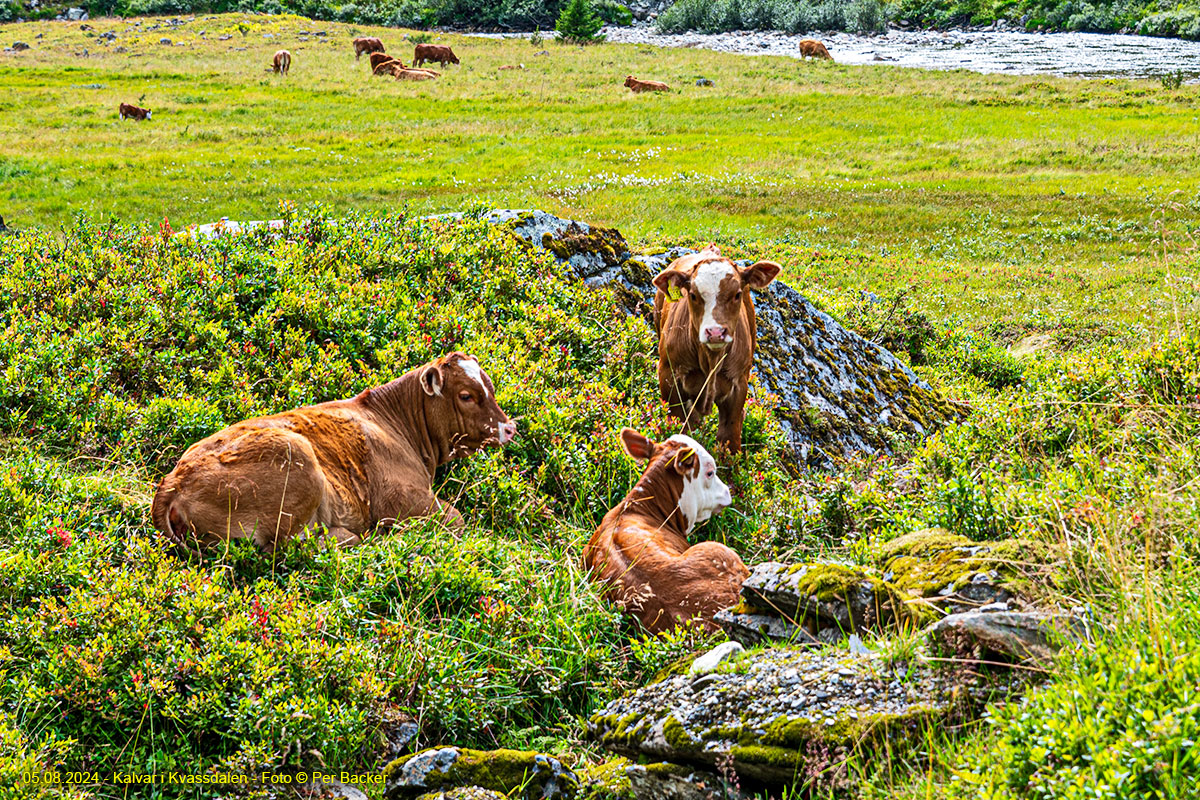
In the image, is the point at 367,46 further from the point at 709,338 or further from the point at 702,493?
the point at 702,493

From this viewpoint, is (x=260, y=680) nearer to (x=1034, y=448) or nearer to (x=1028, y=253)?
(x=1034, y=448)

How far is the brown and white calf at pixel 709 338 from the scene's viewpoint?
779 centimetres

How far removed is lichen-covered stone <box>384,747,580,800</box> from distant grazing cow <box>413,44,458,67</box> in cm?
5559

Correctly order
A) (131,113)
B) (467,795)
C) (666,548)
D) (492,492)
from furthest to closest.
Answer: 1. (131,113)
2. (492,492)
3. (666,548)
4. (467,795)

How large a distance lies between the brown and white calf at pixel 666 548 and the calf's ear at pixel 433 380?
1694mm

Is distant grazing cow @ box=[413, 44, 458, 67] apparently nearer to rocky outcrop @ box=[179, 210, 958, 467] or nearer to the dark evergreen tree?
the dark evergreen tree

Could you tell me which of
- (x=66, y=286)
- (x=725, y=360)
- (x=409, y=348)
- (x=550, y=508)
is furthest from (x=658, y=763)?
(x=66, y=286)

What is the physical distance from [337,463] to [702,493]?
10.2ft

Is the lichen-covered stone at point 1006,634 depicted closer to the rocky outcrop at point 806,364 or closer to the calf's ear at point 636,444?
the calf's ear at point 636,444

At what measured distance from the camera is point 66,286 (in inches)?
362

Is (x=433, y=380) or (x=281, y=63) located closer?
(x=433, y=380)

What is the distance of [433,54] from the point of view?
54.2 metres

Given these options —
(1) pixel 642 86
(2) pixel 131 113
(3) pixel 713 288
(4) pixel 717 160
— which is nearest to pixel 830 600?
(3) pixel 713 288

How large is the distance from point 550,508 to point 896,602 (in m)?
3.71
